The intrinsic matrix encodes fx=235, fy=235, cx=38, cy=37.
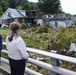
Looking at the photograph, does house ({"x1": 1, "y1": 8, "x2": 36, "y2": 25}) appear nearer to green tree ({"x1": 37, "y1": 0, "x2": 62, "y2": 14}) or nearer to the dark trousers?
green tree ({"x1": 37, "y1": 0, "x2": 62, "y2": 14})

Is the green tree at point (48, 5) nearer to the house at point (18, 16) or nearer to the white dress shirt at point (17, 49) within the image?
the house at point (18, 16)

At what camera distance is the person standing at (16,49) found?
442 cm

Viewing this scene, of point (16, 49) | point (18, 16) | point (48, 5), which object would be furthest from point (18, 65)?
point (18, 16)

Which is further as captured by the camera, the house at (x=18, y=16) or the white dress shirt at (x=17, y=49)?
the house at (x=18, y=16)

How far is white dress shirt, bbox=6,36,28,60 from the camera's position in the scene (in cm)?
441

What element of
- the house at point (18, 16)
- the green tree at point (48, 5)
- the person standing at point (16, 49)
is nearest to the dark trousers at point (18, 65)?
the person standing at point (16, 49)

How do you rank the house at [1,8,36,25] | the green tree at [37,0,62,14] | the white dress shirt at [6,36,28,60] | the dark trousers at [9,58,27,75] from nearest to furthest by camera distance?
the white dress shirt at [6,36,28,60] → the dark trousers at [9,58,27,75] → the green tree at [37,0,62,14] → the house at [1,8,36,25]

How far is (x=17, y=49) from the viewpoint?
447 cm

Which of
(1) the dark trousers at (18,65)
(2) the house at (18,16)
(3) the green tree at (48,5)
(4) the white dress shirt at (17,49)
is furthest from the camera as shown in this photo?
(2) the house at (18,16)

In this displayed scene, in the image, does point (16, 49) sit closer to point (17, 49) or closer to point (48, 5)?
point (17, 49)

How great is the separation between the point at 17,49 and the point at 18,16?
71675 millimetres

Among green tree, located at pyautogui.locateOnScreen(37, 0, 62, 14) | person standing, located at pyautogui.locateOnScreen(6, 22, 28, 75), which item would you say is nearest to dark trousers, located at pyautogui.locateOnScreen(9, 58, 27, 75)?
person standing, located at pyautogui.locateOnScreen(6, 22, 28, 75)

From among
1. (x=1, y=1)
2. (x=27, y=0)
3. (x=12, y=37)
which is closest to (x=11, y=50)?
(x=12, y=37)

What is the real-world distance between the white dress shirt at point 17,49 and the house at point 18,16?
70.9 m
